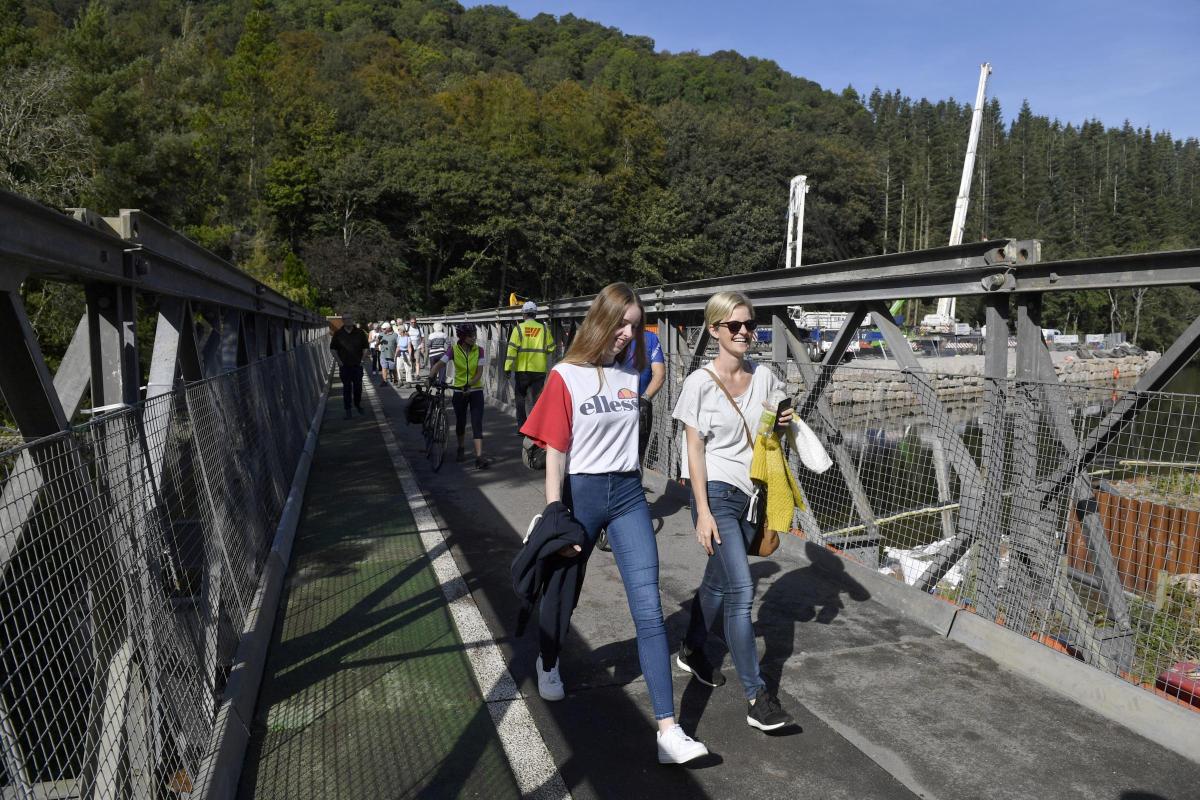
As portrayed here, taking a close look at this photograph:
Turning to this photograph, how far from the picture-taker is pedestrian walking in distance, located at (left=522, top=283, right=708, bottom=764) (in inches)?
147

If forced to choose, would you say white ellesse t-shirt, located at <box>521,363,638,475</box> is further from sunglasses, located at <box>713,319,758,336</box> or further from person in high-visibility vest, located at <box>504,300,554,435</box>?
person in high-visibility vest, located at <box>504,300,554,435</box>

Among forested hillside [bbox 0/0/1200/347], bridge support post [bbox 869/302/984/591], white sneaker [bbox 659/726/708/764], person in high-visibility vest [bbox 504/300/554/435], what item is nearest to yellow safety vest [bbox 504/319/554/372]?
person in high-visibility vest [bbox 504/300/554/435]

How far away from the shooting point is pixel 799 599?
5633 mm

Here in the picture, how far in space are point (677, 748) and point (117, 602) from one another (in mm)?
2041

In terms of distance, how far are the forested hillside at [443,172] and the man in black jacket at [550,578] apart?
18.5m

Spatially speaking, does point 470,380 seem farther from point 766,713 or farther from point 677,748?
point 677,748

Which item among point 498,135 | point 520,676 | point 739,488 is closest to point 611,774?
point 520,676

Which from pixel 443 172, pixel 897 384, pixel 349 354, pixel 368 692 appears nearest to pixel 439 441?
pixel 349 354

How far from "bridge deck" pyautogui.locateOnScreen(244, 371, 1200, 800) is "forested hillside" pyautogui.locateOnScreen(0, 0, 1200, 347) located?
17.3 meters

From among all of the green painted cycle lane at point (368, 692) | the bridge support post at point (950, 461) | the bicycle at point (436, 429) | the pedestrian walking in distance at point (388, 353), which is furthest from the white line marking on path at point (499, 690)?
the pedestrian walking in distance at point (388, 353)

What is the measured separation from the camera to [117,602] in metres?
2.89

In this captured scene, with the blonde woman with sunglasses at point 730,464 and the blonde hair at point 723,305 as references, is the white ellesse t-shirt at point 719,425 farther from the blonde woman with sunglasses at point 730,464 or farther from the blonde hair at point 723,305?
the blonde hair at point 723,305

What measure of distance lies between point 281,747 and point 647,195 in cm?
7442

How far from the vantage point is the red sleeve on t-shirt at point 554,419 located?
377cm
